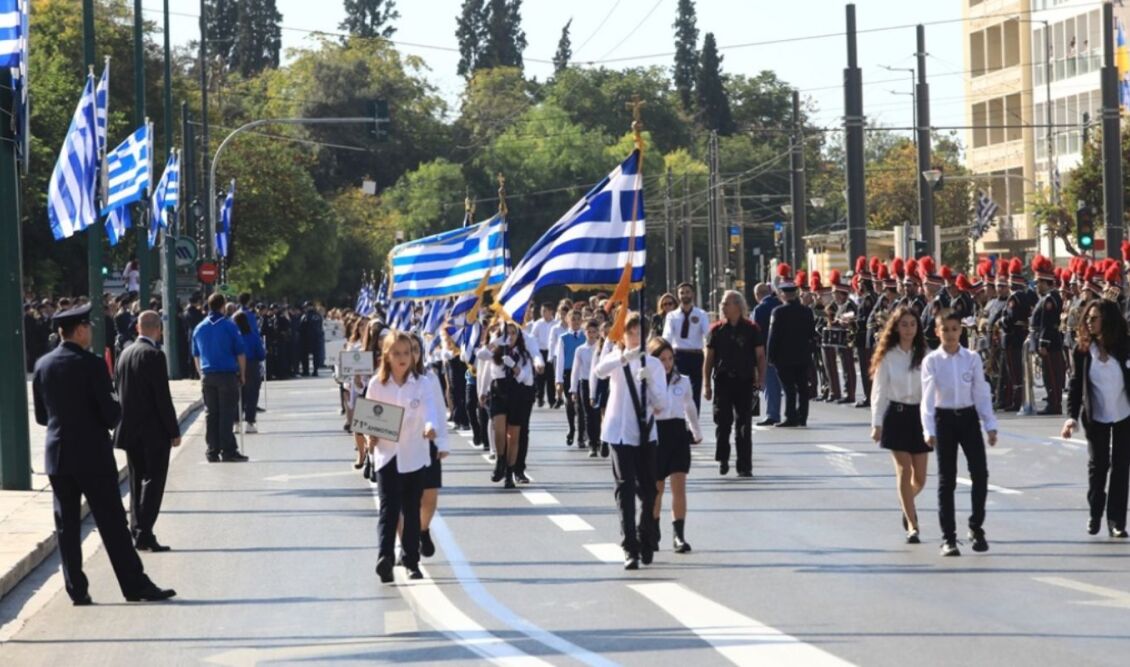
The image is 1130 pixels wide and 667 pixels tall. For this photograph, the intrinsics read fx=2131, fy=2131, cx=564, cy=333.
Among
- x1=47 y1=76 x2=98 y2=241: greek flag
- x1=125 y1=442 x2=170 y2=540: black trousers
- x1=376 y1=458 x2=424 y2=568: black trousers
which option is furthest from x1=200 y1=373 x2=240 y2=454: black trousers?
x1=376 y1=458 x2=424 y2=568: black trousers

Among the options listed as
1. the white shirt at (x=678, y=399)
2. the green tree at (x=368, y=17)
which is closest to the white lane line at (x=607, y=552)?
the white shirt at (x=678, y=399)

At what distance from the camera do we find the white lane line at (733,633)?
32.3 feet

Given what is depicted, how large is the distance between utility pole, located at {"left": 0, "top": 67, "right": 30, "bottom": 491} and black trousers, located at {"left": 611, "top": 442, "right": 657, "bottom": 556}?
776 centimetres

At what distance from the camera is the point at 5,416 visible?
777 inches

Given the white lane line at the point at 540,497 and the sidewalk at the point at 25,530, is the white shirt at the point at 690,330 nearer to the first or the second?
the white lane line at the point at 540,497

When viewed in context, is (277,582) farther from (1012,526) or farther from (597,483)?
(597,483)

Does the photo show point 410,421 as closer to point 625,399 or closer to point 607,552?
point 625,399

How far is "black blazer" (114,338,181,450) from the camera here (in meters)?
15.3

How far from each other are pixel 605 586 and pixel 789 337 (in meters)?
15.3

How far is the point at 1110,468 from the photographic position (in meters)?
15.3

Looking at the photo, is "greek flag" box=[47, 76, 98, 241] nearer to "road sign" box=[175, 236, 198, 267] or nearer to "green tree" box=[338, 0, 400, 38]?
"road sign" box=[175, 236, 198, 267]

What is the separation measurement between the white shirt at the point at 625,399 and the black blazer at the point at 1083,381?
3.14 metres

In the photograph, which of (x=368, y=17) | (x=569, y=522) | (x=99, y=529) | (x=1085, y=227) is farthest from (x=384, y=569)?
(x=368, y=17)

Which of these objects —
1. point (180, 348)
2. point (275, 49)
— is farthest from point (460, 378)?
point (275, 49)
